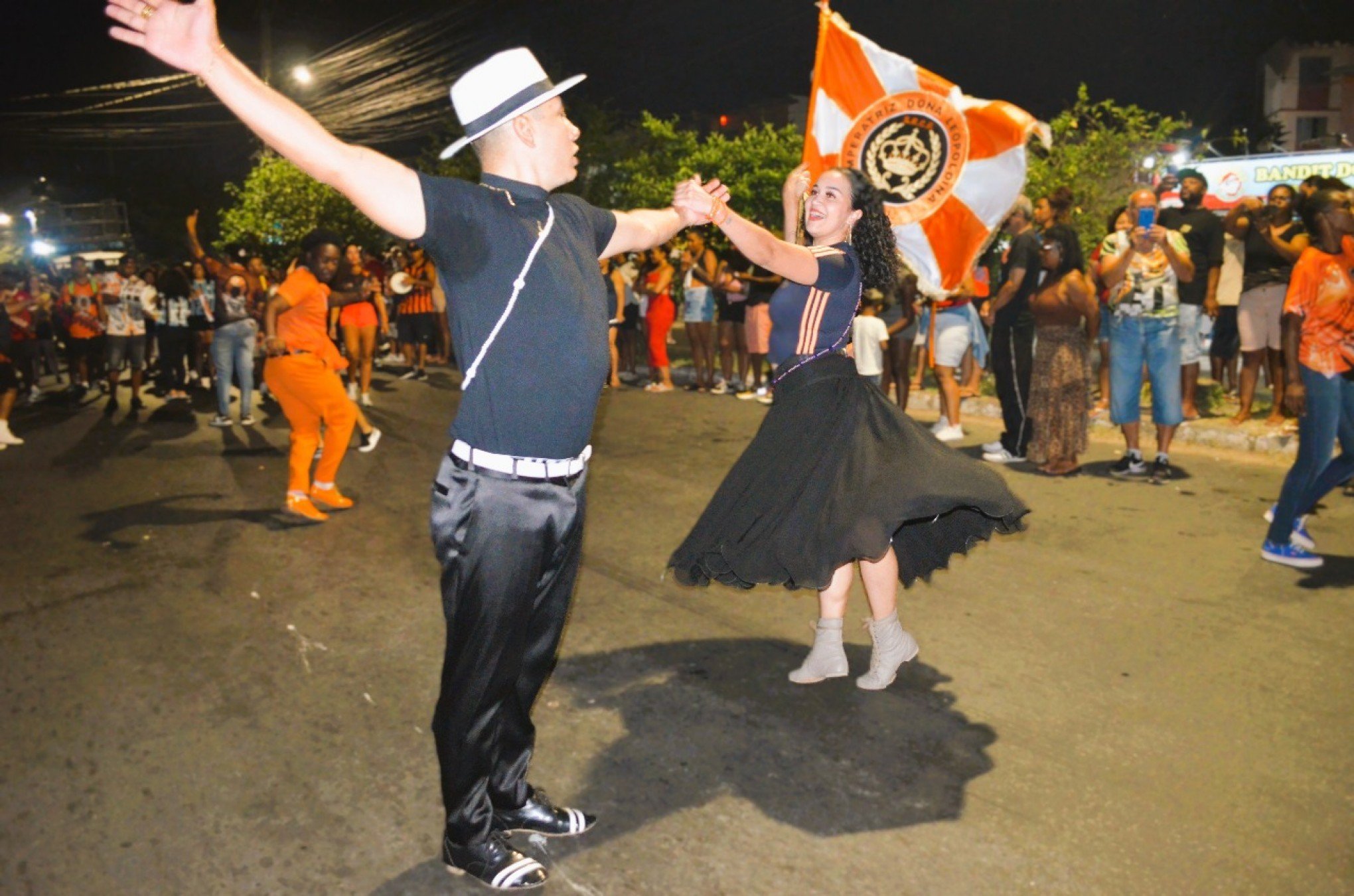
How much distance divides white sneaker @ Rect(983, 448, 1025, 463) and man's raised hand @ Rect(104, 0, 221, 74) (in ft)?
25.3

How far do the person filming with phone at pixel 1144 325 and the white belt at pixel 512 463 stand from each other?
251 inches

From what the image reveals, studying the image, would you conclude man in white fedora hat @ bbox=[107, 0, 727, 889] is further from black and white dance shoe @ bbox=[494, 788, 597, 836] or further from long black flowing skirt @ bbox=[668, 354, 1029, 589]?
long black flowing skirt @ bbox=[668, 354, 1029, 589]

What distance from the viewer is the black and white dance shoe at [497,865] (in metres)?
3.00

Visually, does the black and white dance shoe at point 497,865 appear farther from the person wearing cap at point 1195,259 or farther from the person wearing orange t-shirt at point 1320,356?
the person wearing cap at point 1195,259

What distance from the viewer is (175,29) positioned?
2260 mm

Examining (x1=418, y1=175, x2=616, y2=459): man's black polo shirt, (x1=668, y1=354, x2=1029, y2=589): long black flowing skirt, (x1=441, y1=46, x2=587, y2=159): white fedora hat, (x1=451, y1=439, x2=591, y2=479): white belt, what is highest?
(x1=441, y1=46, x2=587, y2=159): white fedora hat

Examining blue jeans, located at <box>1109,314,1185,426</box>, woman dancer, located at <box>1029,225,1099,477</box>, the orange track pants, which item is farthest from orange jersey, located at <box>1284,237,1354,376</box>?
the orange track pants

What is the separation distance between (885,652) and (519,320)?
2351 mm

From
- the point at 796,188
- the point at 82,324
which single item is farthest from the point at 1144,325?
the point at 82,324

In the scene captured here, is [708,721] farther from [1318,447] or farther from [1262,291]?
[1262,291]

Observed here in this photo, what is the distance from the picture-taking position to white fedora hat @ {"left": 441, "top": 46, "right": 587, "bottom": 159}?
279 cm

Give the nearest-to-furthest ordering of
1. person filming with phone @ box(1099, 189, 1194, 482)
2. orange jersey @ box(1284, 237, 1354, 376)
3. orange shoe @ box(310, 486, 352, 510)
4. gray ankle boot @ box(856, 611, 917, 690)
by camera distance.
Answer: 1. gray ankle boot @ box(856, 611, 917, 690)
2. orange jersey @ box(1284, 237, 1354, 376)
3. orange shoe @ box(310, 486, 352, 510)
4. person filming with phone @ box(1099, 189, 1194, 482)

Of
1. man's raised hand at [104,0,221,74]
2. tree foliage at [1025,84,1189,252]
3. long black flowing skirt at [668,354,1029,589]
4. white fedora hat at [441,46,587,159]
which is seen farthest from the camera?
tree foliage at [1025,84,1189,252]

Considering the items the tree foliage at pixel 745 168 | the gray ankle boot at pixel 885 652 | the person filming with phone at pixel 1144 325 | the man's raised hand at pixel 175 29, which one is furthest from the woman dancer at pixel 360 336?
the tree foliage at pixel 745 168
